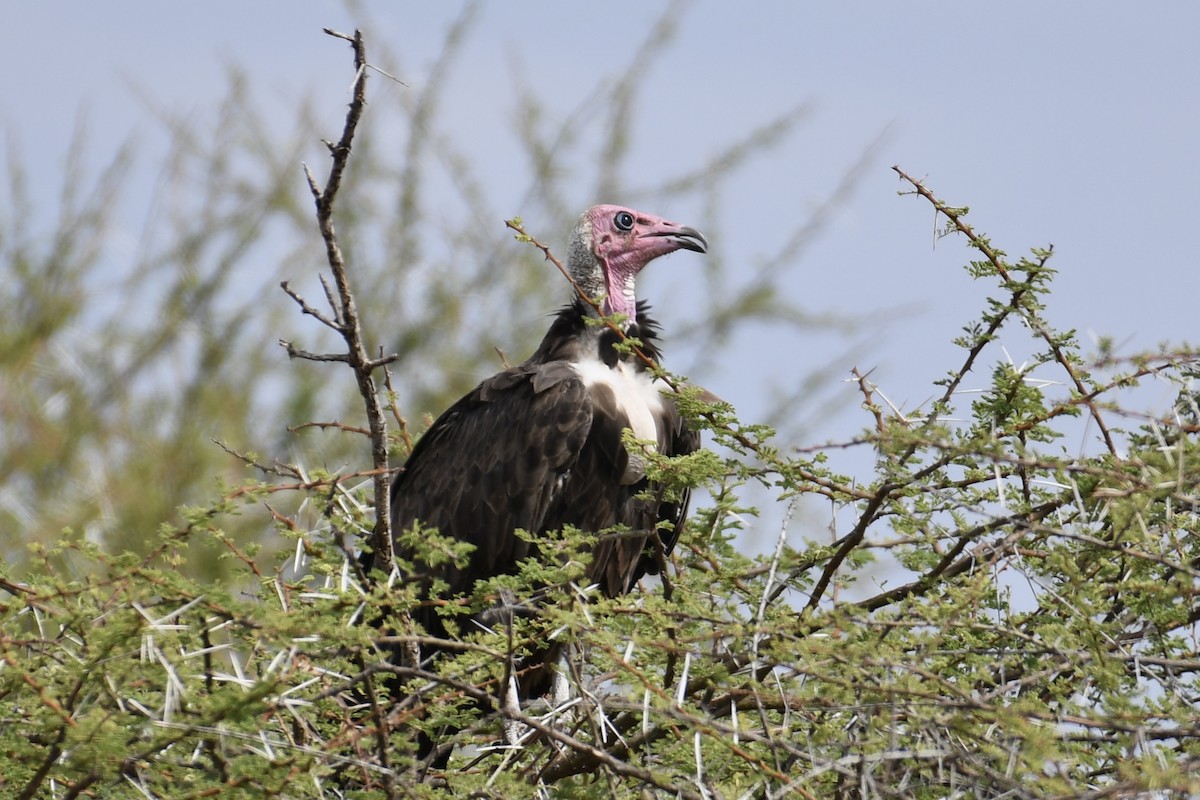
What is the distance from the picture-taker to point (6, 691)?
2965 millimetres

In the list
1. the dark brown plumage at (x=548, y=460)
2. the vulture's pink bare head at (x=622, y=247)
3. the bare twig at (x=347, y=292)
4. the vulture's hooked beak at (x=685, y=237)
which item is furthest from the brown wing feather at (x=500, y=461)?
the bare twig at (x=347, y=292)

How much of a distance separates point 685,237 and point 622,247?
247 mm

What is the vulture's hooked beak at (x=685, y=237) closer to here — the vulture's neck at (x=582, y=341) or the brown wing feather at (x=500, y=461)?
the vulture's neck at (x=582, y=341)

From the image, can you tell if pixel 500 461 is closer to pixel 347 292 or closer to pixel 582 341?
pixel 582 341

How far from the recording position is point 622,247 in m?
6.23

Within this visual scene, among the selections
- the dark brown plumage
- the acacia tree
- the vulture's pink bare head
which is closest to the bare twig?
the acacia tree

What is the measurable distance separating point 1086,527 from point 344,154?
1753 millimetres

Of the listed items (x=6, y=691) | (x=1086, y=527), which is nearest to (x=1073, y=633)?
(x=1086, y=527)

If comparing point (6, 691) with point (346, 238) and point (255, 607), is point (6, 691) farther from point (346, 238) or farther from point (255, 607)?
point (346, 238)

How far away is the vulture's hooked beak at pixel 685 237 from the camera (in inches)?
244

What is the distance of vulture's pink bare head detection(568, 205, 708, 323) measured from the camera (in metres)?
6.22

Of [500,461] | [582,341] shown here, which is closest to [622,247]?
[582,341]

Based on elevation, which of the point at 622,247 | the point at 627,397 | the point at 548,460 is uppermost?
the point at 622,247

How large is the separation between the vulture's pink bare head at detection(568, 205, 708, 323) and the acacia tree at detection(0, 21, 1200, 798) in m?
2.63
